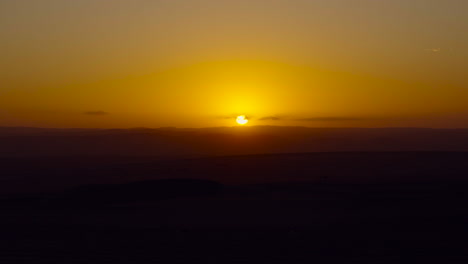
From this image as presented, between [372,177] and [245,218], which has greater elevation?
[372,177]

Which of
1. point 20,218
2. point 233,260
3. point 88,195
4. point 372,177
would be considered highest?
point 372,177

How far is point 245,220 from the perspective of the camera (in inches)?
516

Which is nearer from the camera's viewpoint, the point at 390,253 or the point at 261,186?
the point at 390,253

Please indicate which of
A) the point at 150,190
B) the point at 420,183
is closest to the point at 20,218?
the point at 150,190

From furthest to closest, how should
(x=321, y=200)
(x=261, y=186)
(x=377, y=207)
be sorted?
(x=261, y=186) → (x=321, y=200) → (x=377, y=207)

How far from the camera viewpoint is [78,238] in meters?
11.1

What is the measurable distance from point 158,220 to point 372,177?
12.2 meters

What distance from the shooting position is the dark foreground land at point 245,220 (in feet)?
32.3

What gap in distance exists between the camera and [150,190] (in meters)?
18.3

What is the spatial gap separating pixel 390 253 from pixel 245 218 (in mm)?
4201

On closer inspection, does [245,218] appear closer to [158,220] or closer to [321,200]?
[158,220]

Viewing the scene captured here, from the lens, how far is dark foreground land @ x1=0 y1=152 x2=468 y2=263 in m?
9.84

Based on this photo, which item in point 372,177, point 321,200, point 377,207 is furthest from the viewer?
point 372,177

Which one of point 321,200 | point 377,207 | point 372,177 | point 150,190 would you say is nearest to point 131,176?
point 150,190
